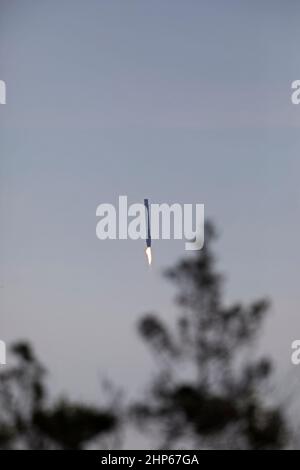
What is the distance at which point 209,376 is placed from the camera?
218cm

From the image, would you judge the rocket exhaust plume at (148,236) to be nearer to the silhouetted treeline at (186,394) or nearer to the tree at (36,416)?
the silhouetted treeline at (186,394)

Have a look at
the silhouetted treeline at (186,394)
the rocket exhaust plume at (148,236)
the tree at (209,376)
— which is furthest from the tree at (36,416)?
the rocket exhaust plume at (148,236)

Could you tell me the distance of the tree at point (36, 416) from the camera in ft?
6.99

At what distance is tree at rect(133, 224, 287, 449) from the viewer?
7.06 ft

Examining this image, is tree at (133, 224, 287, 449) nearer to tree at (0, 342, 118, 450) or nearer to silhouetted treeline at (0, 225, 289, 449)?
silhouetted treeline at (0, 225, 289, 449)

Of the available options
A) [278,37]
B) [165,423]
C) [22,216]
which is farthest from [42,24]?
[165,423]

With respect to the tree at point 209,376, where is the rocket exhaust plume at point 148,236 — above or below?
above

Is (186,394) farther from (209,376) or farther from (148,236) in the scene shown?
(148,236)

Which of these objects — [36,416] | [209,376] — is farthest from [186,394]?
[36,416]

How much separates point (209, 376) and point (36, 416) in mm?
582

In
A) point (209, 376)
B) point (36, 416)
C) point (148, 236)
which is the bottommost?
point (36, 416)

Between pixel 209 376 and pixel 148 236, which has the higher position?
pixel 148 236

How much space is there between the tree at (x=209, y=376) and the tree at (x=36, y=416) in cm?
16

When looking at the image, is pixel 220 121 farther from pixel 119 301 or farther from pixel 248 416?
pixel 248 416
